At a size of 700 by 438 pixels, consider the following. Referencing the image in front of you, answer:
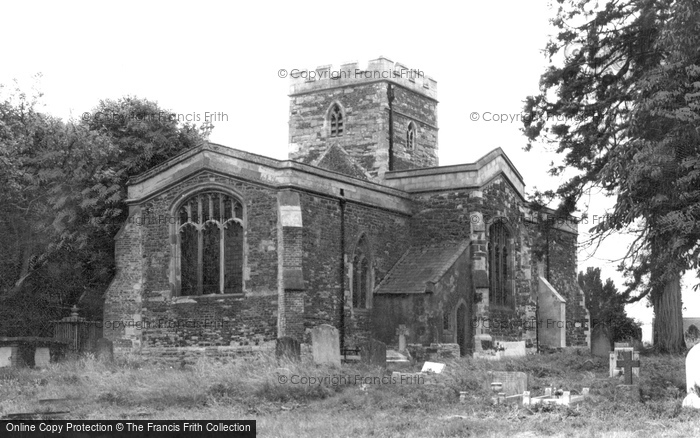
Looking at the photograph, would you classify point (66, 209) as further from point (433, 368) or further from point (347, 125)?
point (433, 368)

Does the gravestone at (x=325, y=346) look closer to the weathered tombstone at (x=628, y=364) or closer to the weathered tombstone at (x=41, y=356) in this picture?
the weathered tombstone at (x=628, y=364)

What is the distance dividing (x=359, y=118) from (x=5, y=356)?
18319 mm

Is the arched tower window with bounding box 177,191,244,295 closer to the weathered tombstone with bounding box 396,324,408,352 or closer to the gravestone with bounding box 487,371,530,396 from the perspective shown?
the weathered tombstone with bounding box 396,324,408,352


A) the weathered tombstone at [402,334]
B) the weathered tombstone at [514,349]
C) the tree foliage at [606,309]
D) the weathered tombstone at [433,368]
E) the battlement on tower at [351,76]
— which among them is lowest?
the weathered tombstone at [433,368]

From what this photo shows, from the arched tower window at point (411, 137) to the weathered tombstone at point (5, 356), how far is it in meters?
19.5

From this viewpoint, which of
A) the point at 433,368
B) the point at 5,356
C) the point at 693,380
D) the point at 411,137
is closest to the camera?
the point at 693,380

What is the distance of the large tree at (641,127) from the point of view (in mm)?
24766

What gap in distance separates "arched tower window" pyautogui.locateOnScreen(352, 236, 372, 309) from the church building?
5cm

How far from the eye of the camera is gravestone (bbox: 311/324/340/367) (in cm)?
2628

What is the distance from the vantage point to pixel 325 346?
2647 centimetres

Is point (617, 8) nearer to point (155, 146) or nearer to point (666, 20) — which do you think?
point (666, 20)

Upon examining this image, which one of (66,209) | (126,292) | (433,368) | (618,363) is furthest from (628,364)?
(66,209)

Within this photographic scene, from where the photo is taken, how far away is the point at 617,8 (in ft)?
98.9

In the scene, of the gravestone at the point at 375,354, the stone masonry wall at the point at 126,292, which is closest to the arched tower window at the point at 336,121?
the stone masonry wall at the point at 126,292
